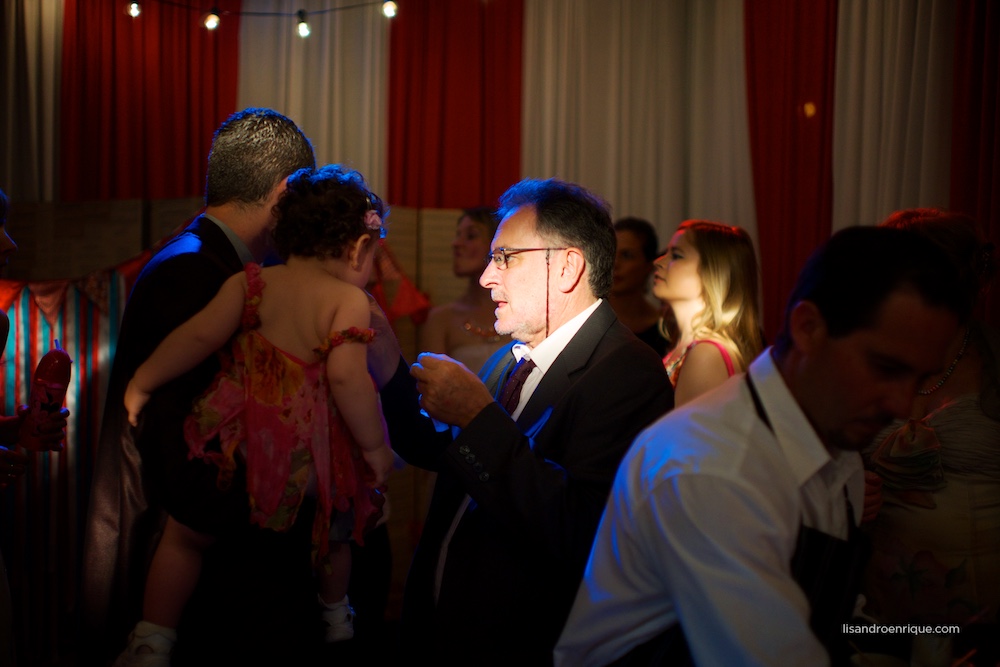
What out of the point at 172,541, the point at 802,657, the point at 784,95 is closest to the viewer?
the point at 802,657

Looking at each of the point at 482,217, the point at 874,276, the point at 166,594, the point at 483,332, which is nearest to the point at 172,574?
the point at 166,594

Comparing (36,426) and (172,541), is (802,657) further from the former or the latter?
(36,426)

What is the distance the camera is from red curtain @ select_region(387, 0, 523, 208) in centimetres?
578


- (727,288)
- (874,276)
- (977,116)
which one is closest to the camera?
(874,276)

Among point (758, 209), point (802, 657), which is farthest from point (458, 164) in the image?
point (802, 657)

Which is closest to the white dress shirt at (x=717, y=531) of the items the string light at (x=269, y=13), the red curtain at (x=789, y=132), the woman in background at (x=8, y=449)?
the woman in background at (x=8, y=449)

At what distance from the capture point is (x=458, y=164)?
5.86 meters

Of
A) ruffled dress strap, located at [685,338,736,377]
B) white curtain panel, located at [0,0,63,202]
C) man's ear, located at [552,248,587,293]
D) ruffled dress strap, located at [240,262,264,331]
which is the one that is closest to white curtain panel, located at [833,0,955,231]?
ruffled dress strap, located at [685,338,736,377]

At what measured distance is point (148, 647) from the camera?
6.37 feet

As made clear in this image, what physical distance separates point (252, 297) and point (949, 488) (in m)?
1.98

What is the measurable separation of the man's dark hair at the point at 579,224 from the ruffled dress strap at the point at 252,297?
711 mm

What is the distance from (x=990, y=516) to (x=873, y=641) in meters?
0.85

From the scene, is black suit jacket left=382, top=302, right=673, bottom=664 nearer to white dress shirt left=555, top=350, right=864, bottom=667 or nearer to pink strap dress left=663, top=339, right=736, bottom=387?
white dress shirt left=555, top=350, right=864, bottom=667

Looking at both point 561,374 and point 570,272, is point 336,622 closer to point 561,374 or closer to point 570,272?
point 561,374
